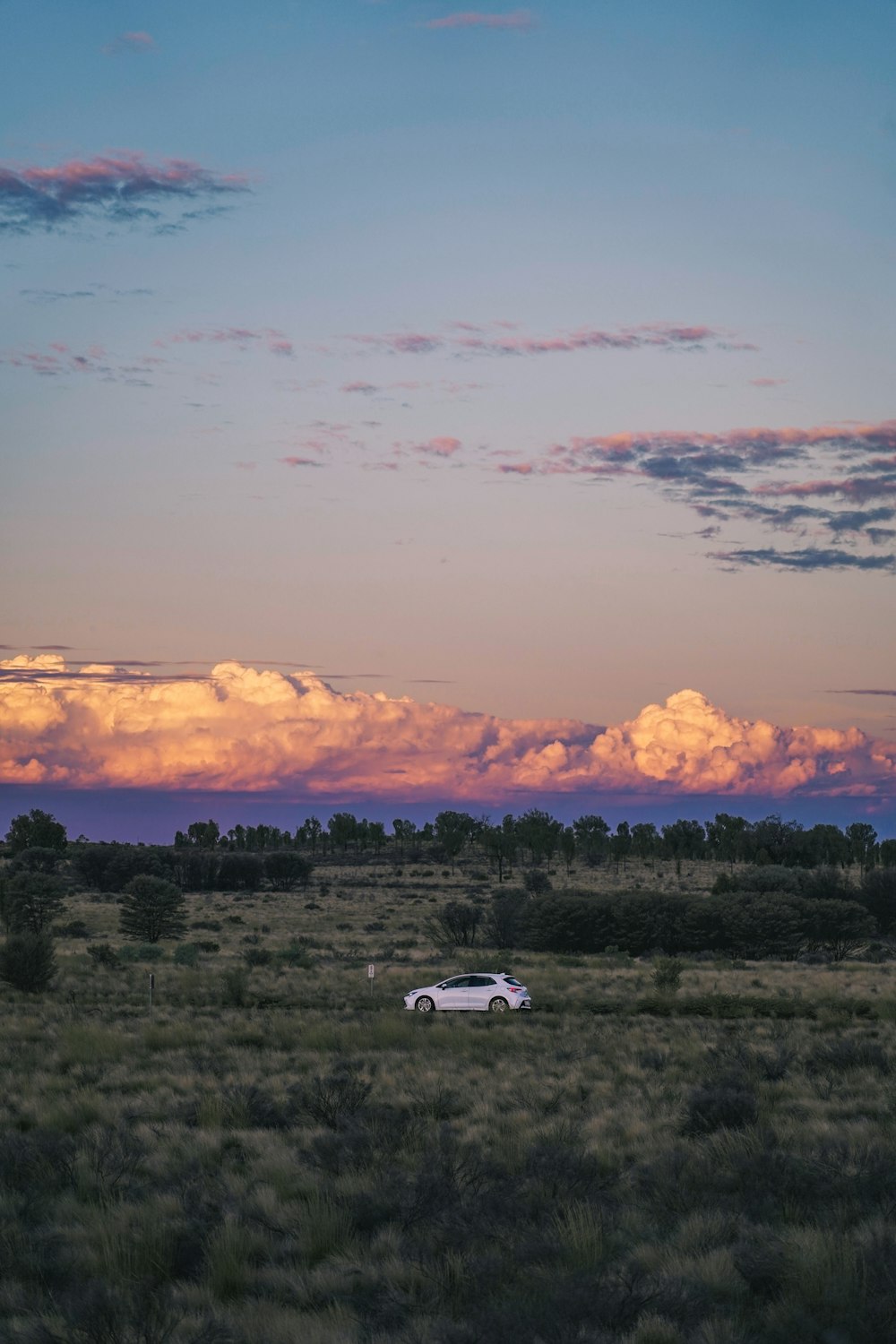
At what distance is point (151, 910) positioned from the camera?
62.2m

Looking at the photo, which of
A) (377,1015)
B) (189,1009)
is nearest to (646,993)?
(377,1015)

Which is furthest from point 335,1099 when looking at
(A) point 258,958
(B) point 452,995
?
(A) point 258,958

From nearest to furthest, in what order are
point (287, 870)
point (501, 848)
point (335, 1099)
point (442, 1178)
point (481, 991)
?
point (442, 1178) < point (335, 1099) < point (481, 991) < point (287, 870) < point (501, 848)

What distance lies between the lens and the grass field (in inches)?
347

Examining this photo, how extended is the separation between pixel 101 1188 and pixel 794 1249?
6981 mm

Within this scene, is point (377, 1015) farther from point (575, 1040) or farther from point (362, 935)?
point (362, 935)

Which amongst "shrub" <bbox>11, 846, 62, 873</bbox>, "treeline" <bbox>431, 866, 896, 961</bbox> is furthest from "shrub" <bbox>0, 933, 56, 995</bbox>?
"shrub" <bbox>11, 846, 62, 873</bbox>

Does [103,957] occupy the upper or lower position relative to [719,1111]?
lower

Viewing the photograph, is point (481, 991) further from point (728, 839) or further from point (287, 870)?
point (728, 839)

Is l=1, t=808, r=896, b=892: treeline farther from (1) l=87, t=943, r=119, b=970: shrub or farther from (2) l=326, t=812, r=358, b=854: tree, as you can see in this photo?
(1) l=87, t=943, r=119, b=970: shrub

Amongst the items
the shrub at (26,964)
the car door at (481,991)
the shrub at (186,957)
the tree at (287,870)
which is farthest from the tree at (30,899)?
the tree at (287,870)

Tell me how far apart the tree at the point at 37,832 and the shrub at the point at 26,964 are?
92.4m

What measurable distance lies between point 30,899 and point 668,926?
3366cm

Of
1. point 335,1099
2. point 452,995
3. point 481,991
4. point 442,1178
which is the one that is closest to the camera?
point 442,1178
